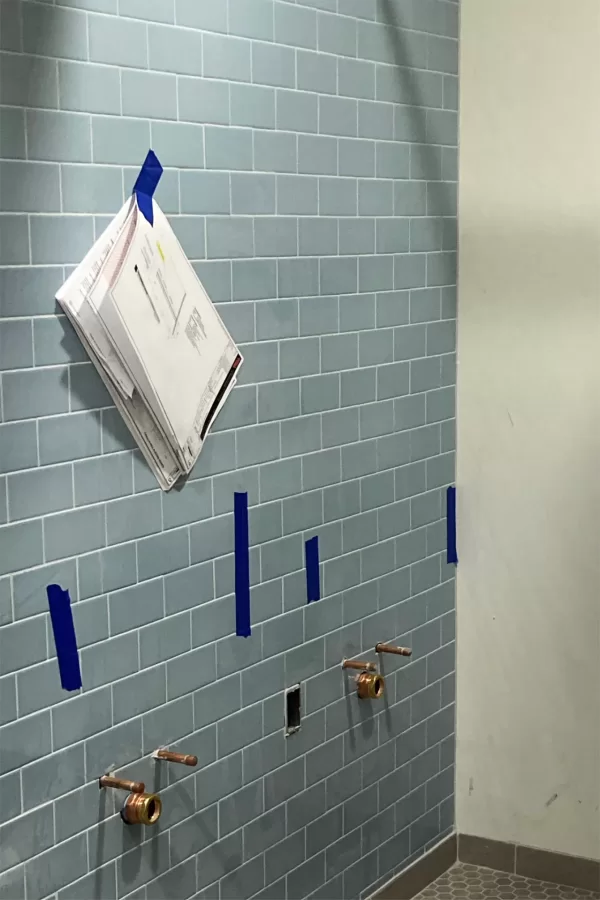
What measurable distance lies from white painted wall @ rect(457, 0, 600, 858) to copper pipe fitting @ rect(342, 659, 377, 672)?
1.46ft

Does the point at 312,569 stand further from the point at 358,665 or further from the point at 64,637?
the point at 64,637

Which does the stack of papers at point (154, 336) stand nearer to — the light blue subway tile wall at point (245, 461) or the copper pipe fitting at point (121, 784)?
the light blue subway tile wall at point (245, 461)

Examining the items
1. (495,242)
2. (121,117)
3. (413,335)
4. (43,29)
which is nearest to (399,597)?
(413,335)

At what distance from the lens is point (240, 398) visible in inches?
84.5

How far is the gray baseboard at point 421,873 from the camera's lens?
268 centimetres

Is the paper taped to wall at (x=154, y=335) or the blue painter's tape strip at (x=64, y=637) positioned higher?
the paper taped to wall at (x=154, y=335)

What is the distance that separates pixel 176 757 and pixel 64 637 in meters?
0.33

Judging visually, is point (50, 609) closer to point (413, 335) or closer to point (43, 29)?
point (43, 29)

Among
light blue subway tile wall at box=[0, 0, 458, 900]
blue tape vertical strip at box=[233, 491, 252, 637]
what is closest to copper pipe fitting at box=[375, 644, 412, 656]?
light blue subway tile wall at box=[0, 0, 458, 900]

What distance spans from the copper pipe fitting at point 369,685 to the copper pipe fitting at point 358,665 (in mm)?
12

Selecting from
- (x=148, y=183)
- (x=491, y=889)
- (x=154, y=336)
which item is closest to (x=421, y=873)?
(x=491, y=889)

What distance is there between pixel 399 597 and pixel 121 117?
1249 mm

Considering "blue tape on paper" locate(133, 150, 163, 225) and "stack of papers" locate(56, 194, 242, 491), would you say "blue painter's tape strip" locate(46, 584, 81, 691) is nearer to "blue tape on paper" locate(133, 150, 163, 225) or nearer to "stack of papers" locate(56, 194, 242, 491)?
"stack of papers" locate(56, 194, 242, 491)

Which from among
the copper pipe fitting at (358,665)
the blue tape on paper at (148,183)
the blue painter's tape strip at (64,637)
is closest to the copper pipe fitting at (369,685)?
the copper pipe fitting at (358,665)
